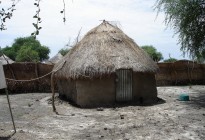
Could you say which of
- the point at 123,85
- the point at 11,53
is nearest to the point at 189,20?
the point at 123,85

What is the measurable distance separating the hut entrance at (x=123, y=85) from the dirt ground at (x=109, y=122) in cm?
102

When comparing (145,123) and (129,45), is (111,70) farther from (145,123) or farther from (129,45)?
(145,123)

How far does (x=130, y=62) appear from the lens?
15133mm

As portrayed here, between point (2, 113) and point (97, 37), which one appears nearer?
point (2, 113)

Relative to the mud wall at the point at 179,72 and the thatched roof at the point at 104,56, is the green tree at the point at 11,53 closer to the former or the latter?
the mud wall at the point at 179,72

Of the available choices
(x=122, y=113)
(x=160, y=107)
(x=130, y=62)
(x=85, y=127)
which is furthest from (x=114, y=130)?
(x=130, y=62)

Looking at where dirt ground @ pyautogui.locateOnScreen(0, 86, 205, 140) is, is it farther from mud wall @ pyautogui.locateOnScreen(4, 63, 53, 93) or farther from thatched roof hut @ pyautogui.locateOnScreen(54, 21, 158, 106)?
mud wall @ pyautogui.locateOnScreen(4, 63, 53, 93)

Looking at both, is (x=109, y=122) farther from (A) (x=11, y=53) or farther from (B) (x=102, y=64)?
(A) (x=11, y=53)

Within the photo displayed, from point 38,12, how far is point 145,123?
328 inches

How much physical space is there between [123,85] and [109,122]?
4387 mm

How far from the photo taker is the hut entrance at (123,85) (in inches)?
602

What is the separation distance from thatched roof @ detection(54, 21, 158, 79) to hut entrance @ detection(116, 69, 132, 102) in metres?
0.59

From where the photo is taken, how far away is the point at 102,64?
1477cm

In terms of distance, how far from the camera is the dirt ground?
30.2ft
